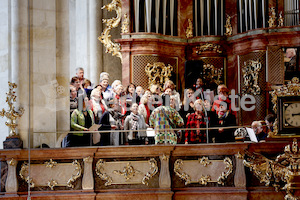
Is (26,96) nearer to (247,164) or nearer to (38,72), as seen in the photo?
(38,72)

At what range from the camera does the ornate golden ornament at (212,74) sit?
52.7 feet

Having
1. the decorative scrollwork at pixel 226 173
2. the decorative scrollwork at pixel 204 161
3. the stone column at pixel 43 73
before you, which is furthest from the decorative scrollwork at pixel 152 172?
the stone column at pixel 43 73

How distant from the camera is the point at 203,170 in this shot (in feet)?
39.0

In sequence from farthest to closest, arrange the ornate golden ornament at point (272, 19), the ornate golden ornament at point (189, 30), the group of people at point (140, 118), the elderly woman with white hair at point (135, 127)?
the ornate golden ornament at point (189, 30) < the ornate golden ornament at point (272, 19) < the elderly woman with white hair at point (135, 127) < the group of people at point (140, 118)

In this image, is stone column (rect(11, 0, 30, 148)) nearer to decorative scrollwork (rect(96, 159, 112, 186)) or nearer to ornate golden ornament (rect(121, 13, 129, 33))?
decorative scrollwork (rect(96, 159, 112, 186))

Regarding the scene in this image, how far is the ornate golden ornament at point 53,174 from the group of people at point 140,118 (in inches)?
16.7

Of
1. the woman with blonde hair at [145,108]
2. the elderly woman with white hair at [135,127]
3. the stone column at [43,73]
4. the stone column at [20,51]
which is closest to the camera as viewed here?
the elderly woman with white hair at [135,127]

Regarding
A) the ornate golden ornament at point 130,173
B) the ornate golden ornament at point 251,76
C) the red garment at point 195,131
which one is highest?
the ornate golden ornament at point 251,76

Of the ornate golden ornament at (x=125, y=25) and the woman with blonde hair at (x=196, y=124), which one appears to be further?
the ornate golden ornament at (x=125, y=25)

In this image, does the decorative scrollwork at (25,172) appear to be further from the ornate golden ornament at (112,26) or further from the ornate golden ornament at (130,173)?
the ornate golden ornament at (112,26)

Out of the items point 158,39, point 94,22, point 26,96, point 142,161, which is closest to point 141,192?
point 142,161

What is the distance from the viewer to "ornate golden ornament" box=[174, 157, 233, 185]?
1181 centimetres

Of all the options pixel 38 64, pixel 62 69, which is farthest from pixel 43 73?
pixel 62 69

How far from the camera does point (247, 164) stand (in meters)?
11.6
